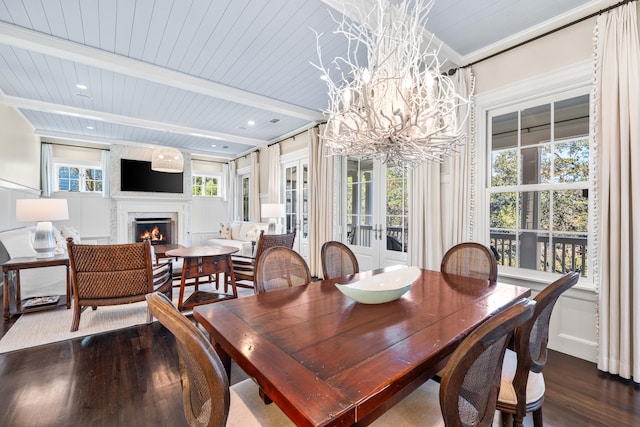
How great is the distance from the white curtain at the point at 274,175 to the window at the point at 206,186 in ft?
9.61

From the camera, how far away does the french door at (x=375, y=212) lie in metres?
3.72

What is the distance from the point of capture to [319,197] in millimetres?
4828

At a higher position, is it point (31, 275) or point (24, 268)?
point (24, 268)

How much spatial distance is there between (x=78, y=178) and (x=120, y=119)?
2.87 m

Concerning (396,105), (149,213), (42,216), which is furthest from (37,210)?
(396,105)

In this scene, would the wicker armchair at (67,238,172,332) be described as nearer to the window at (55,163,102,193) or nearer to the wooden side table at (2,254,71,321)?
the wooden side table at (2,254,71,321)

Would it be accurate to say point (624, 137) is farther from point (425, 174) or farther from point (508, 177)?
point (425, 174)

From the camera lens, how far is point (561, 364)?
2.21 m

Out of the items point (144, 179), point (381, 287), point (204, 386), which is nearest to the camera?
point (204, 386)

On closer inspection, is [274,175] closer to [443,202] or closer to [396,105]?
[443,202]

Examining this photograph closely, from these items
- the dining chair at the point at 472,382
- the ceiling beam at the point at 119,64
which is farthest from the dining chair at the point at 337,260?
the ceiling beam at the point at 119,64

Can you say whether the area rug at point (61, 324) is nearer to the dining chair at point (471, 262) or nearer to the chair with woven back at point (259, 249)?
the chair with woven back at point (259, 249)

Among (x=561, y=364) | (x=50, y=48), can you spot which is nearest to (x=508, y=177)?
(x=561, y=364)

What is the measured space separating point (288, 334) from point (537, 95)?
9.69ft
